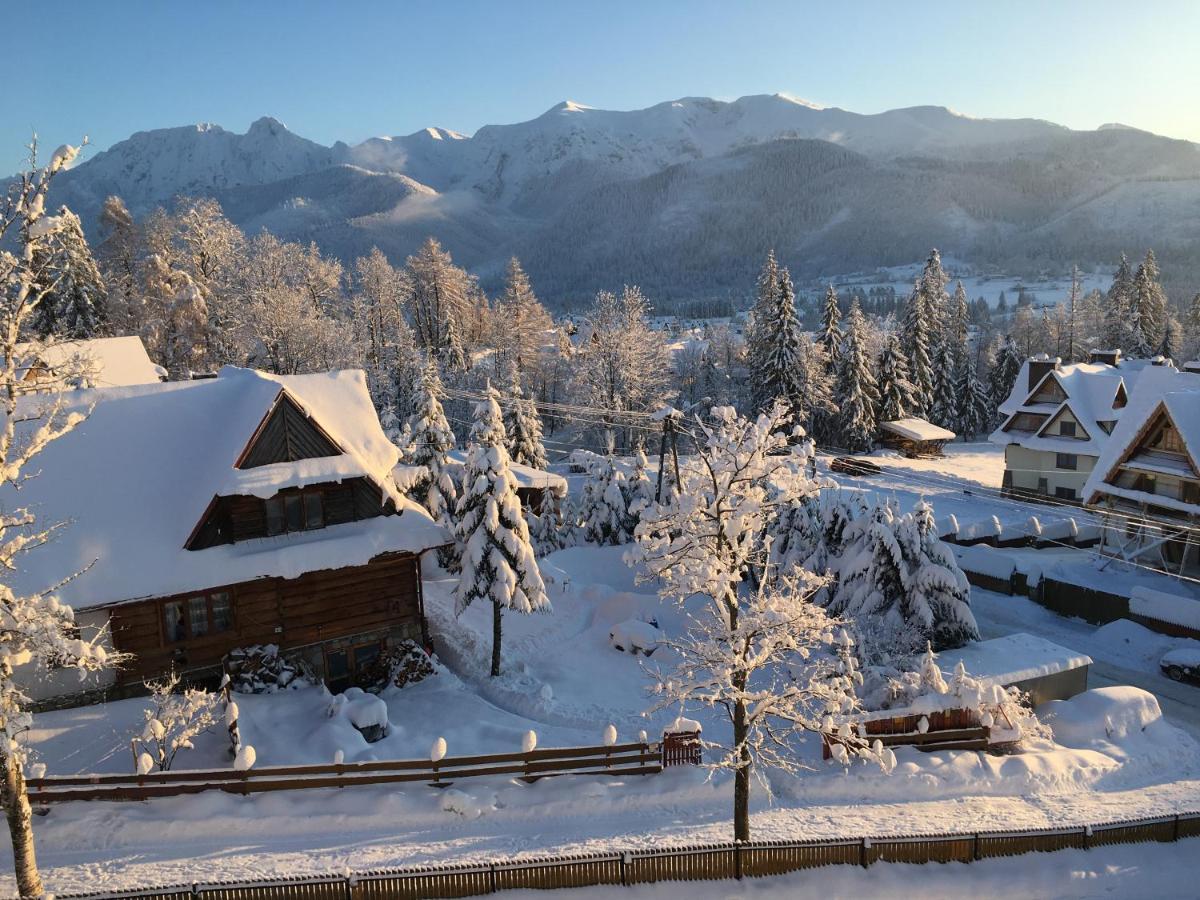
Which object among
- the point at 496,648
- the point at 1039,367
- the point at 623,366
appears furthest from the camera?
the point at 623,366

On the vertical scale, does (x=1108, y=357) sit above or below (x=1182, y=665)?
above

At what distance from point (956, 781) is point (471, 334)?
78.8 metres

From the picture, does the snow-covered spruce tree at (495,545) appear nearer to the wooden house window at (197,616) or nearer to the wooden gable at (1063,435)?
the wooden house window at (197,616)

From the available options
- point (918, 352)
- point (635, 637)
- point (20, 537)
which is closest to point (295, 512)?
point (635, 637)

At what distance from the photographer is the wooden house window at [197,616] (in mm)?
20391

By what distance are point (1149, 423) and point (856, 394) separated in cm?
2857

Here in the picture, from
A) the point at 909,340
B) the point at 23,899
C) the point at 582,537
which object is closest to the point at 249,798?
the point at 23,899

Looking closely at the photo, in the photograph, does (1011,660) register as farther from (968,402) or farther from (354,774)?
(968,402)

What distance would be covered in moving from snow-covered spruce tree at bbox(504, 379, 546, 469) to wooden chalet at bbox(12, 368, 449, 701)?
20.6 metres

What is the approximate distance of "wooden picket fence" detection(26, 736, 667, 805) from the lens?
48.9 ft

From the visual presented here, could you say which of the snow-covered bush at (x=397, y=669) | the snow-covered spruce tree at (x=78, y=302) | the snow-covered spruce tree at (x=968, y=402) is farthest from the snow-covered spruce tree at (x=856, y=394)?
the snow-covered spruce tree at (x=78, y=302)

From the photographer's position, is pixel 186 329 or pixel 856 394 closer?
pixel 186 329

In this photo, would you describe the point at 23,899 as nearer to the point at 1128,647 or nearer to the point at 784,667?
the point at 784,667

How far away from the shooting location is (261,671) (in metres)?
20.6
